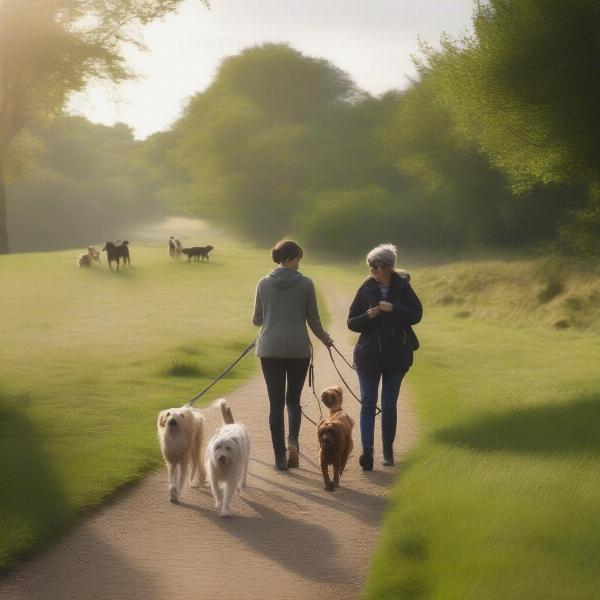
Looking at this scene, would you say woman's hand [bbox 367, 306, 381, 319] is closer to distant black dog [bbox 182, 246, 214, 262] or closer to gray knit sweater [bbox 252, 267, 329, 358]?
gray knit sweater [bbox 252, 267, 329, 358]

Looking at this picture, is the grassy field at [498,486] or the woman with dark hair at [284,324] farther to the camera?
the woman with dark hair at [284,324]

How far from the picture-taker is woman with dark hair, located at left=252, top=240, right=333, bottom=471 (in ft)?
31.6

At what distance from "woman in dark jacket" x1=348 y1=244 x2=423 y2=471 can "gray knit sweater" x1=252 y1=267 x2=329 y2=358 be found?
0.50 m

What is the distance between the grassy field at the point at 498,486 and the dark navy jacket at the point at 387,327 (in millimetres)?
1214

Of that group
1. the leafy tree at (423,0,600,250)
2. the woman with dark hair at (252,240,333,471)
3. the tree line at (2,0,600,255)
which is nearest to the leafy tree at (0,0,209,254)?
the tree line at (2,0,600,255)

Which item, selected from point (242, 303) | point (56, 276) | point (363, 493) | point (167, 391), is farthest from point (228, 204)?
point (363, 493)

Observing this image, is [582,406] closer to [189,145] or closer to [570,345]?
[570,345]

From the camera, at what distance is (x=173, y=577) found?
6.77m

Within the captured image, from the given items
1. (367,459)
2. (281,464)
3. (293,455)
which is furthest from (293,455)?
(367,459)

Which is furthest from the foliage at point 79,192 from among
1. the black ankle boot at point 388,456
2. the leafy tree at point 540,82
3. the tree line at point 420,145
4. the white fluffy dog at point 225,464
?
the white fluffy dog at point 225,464

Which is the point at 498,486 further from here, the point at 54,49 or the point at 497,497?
the point at 54,49

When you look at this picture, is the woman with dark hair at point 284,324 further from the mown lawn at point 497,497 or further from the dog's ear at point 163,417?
the mown lawn at point 497,497

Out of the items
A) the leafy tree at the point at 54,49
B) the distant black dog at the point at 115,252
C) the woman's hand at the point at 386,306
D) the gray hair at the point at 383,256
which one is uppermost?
the leafy tree at the point at 54,49

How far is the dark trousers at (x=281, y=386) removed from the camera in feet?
31.9
